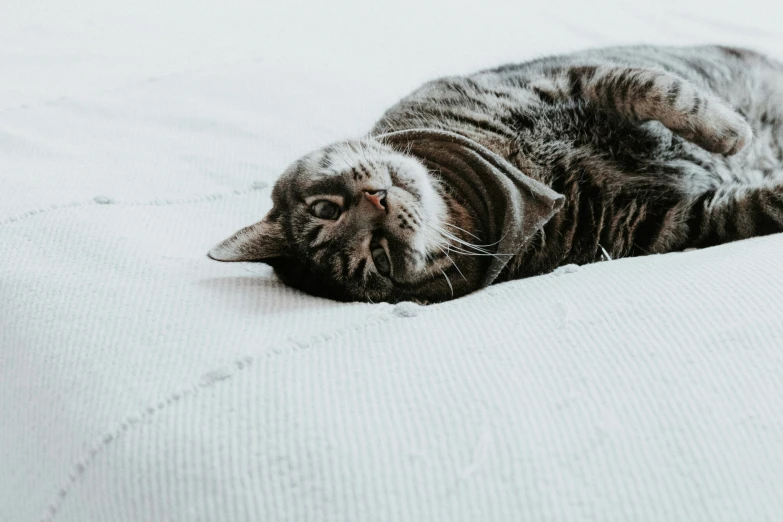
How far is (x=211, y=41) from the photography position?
2049 millimetres

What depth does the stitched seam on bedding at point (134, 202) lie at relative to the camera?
109 centimetres

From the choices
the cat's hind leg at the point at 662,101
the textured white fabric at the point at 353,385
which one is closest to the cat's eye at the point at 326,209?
the textured white fabric at the point at 353,385

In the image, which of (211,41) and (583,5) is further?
(583,5)

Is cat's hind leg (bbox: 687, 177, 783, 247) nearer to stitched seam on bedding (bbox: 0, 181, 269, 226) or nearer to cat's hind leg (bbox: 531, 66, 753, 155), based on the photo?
cat's hind leg (bbox: 531, 66, 753, 155)

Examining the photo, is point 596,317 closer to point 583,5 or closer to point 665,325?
point 665,325

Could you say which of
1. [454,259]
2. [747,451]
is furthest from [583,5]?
[747,451]

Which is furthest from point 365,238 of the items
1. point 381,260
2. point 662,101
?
point 662,101

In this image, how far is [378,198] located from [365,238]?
69mm

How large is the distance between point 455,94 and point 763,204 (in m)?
0.64

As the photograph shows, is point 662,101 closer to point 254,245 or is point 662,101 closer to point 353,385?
point 254,245

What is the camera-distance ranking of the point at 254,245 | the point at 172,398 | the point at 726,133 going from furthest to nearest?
the point at 726,133 → the point at 254,245 → the point at 172,398

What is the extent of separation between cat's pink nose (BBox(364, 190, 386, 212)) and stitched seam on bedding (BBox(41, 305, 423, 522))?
0.38 m

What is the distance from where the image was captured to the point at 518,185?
116 cm

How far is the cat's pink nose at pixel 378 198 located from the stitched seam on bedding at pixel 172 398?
1.25 ft
